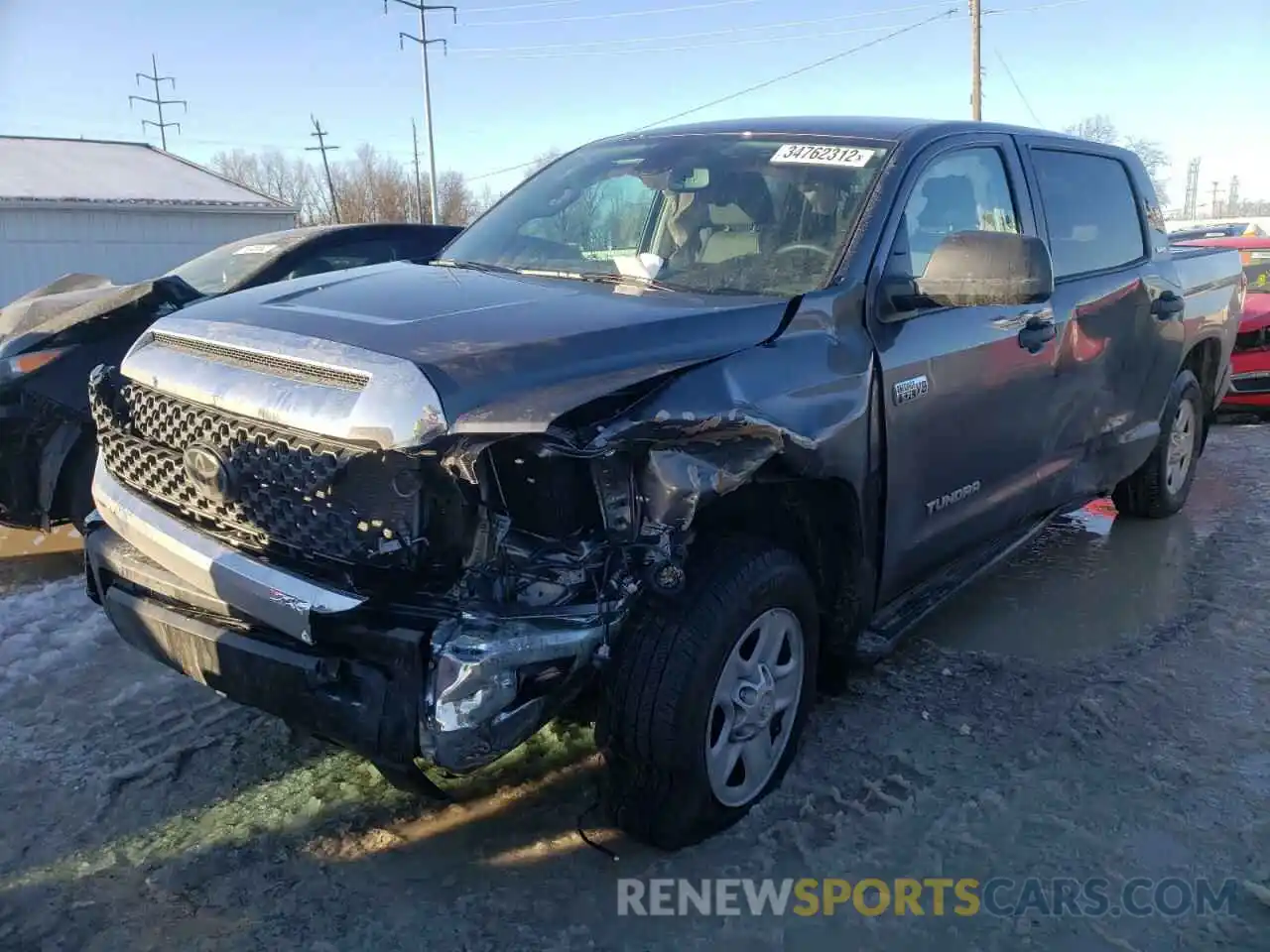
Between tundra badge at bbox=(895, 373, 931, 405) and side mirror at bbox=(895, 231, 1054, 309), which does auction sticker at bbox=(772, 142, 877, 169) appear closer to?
side mirror at bbox=(895, 231, 1054, 309)

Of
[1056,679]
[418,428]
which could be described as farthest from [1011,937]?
[418,428]

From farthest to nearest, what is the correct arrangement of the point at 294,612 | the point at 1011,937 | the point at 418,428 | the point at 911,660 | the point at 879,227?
1. the point at 911,660
2. the point at 879,227
3. the point at 1011,937
4. the point at 294,612
5. the point at 418,428

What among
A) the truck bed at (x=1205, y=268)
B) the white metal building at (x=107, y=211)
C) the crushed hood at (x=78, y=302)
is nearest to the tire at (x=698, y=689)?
the crushed hood at (x=78, y=302)

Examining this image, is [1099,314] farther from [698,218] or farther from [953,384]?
[698,218]

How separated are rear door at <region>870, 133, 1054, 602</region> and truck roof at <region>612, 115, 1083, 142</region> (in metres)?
0.07

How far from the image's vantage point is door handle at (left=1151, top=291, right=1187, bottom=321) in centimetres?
491

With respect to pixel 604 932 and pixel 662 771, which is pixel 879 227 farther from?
pixel 604 932

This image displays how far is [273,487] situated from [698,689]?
1157mm

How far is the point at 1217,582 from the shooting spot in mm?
4895

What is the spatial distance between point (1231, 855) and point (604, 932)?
5.68 feet

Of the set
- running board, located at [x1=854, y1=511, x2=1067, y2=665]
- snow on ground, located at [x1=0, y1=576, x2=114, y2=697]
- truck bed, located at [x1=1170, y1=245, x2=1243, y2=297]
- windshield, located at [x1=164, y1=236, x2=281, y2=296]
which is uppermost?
windshield, located at [x1=164, y1=236, x2=281, y2=296]

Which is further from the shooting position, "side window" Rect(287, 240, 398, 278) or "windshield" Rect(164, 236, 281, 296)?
"side window" Rect(287, 240, 398, 278)

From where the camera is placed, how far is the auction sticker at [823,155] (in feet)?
11.2

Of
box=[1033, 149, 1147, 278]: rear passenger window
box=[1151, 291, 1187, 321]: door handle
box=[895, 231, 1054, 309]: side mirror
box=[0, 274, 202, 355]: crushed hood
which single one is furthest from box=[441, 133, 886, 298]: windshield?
box=[1151, 291, 1187, 321]: door handle
